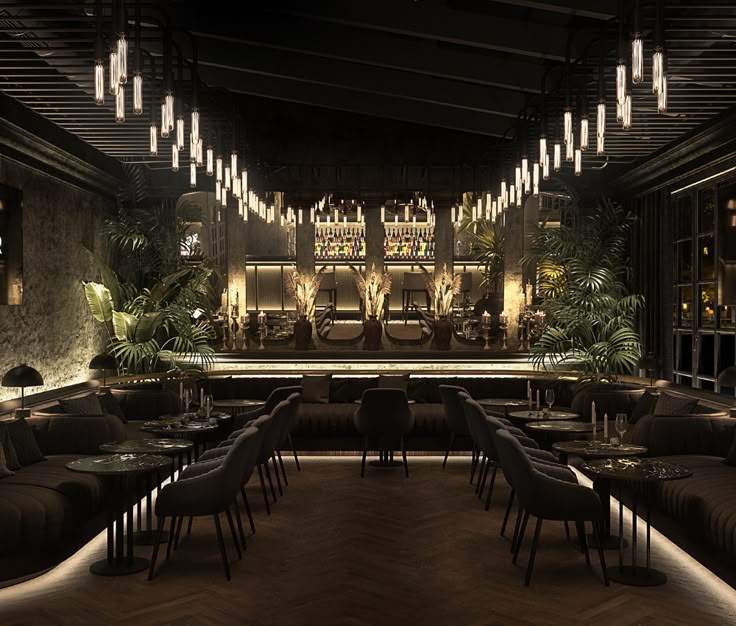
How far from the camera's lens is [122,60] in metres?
4.16

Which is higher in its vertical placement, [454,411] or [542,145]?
[542,145]

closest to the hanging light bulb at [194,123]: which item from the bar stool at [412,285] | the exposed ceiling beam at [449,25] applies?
the exposed ceiling beam at [449,25]

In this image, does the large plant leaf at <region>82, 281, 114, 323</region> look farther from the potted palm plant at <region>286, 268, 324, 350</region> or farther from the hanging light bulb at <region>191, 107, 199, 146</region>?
the hanging light bulb at <region>191, 107, 199, 146</region>

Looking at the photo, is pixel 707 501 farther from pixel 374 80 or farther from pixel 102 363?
pixel 374 80

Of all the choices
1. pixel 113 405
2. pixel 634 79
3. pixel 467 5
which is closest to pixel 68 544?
pixel 113 405

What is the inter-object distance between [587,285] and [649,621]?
20.8 ft

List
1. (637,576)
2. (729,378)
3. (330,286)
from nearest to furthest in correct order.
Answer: (637,576) < (729,378) < (330,286)

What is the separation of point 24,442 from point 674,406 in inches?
195

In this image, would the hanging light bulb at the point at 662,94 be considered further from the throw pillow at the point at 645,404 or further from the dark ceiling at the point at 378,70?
the throw pillow at the point at 645,404

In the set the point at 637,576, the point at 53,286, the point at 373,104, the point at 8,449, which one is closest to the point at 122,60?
the point at 8,449

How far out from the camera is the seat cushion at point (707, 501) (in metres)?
4.64

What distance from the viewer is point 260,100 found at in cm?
1166

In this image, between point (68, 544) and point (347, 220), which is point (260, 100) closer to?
point (347, 220)

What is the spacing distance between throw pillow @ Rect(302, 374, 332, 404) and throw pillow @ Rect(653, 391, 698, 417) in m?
3.79
